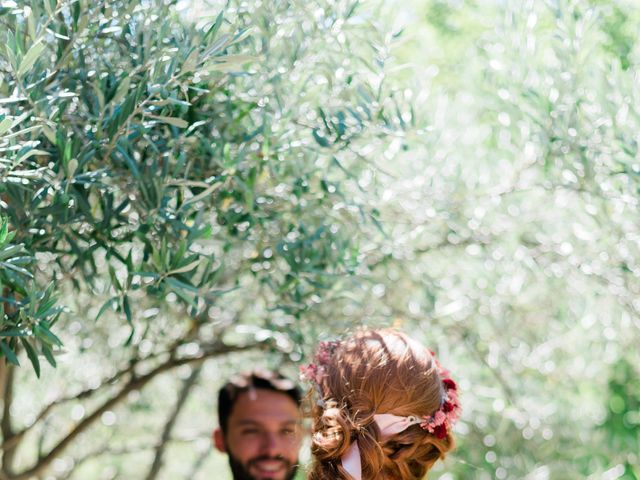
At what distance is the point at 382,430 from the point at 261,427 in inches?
71.5

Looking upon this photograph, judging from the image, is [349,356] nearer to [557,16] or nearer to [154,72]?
[154,72]

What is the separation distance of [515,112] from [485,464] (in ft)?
A: 6.40

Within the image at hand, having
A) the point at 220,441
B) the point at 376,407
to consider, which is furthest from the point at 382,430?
the point at 220,441

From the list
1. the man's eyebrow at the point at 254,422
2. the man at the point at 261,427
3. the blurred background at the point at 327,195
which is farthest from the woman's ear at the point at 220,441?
the blurred background at the point at 327,195

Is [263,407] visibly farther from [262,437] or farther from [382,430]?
[382,430]

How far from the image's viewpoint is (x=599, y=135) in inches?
117

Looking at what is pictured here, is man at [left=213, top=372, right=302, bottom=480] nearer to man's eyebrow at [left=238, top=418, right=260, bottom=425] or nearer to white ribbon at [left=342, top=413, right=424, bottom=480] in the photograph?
man's eyebrow at [left=238, top=418, right=260, bottom=425]

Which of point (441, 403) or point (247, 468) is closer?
point (441, 403)

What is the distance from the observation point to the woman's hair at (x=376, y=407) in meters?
2.12

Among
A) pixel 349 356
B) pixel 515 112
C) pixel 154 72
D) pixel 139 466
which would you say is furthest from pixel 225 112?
pixel 139 466

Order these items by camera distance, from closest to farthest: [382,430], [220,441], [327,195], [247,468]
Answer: [382,430] → [327,195] → [247,468] → [220,441]

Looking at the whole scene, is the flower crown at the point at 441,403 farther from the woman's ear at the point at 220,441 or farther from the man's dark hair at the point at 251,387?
the woman's ear at the point at 220,441

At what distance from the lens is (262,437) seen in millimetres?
3881

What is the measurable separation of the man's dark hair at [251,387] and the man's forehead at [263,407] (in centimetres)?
2
